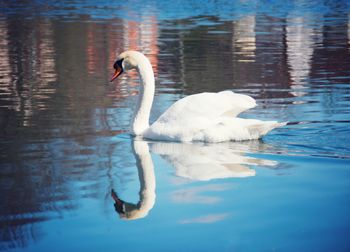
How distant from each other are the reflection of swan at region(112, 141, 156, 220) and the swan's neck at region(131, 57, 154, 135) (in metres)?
1.07

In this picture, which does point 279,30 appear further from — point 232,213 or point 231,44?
point 232,213

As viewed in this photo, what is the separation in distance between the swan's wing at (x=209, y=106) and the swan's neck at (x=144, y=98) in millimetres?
813

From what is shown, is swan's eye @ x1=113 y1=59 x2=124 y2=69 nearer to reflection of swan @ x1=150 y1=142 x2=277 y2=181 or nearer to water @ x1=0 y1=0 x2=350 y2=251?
water @ x1=0 y1=0 x2=350 y2=251

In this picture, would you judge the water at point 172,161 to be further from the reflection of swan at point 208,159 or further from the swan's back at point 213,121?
the swan's back at point 213,121

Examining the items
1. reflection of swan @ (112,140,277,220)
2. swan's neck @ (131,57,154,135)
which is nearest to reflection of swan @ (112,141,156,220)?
reflection of swan @ (112,140,277,220)

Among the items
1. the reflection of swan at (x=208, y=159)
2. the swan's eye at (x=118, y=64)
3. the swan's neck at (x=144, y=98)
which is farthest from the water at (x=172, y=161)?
the swan's eye at (x=118, y=64)

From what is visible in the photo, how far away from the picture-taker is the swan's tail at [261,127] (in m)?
8.67

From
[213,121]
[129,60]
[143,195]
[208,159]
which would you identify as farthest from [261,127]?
[143,195]

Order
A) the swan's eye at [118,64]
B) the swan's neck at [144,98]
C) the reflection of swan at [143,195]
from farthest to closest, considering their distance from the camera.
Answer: the swan's eye at [118,64], the swan's neck at [144,98], the reflection of swan at [143,195]

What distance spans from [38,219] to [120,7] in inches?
1417

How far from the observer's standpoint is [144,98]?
9.92 m

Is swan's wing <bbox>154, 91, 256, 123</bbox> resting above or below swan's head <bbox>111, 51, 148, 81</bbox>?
below

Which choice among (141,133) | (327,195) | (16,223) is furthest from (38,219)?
(141,133)

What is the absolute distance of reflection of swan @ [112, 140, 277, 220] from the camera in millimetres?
6496
